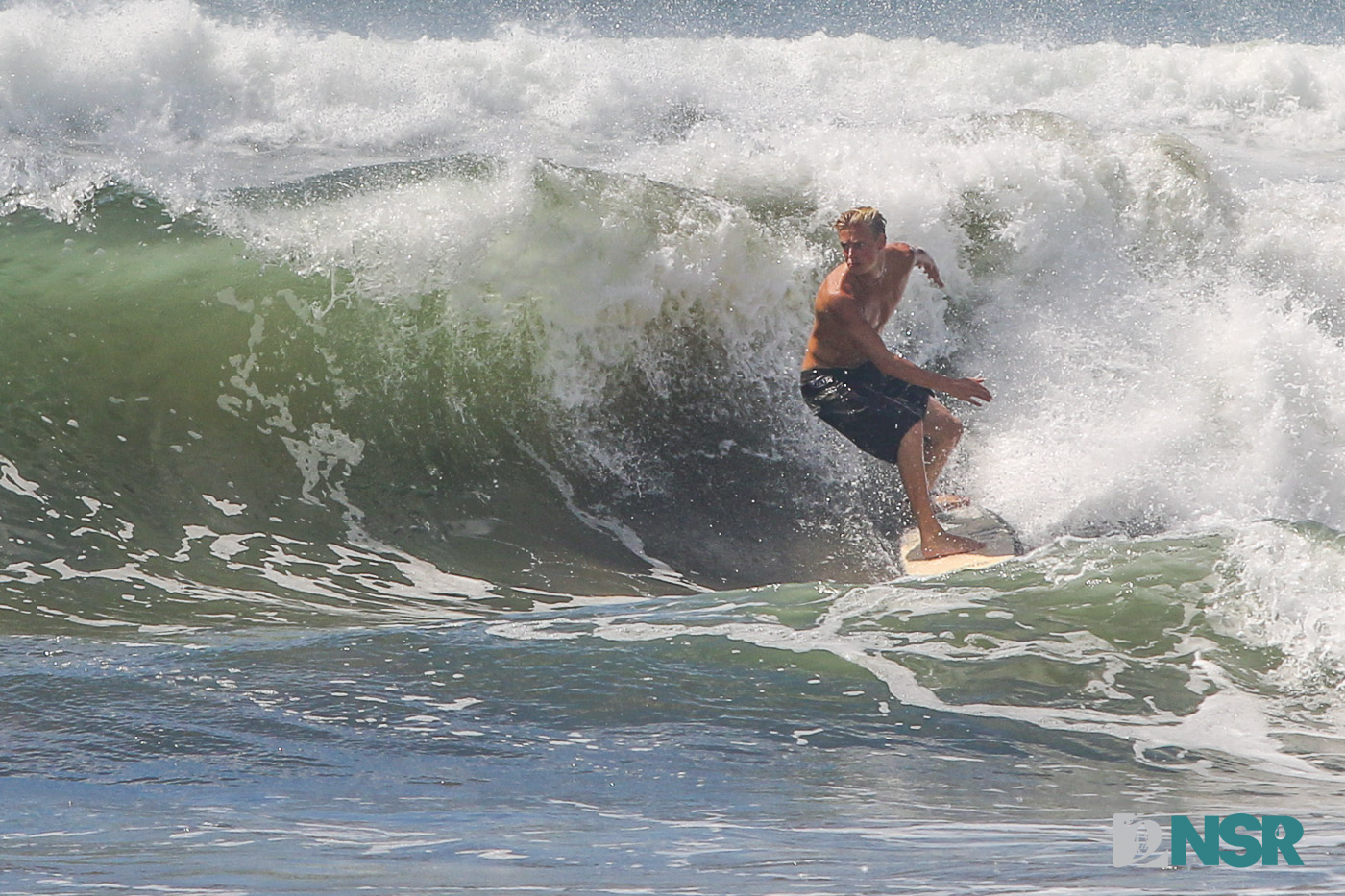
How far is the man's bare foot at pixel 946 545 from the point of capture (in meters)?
5.30

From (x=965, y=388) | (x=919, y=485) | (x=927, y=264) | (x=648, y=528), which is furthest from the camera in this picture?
(x=648, y=528)

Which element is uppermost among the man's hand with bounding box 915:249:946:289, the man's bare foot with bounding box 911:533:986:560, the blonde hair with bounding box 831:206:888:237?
the blonde hair with bounding box 831:206:888:237

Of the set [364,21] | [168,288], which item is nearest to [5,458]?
[168,288]

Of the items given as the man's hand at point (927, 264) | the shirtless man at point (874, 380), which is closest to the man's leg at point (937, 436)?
the shirtless man at point (874, 380)

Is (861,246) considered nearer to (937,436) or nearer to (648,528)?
Result: (937,436)

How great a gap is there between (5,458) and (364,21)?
14.7 meters

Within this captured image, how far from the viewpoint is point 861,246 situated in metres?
5.08

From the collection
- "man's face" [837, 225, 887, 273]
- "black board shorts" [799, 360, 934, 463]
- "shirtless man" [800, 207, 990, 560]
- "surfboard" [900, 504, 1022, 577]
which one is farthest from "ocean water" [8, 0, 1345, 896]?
"man's face" [837, 225, 887, 273]

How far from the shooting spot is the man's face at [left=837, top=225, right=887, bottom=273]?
505 centimetres

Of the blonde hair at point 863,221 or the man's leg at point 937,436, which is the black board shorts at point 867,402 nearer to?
the man's leg at point 937,436

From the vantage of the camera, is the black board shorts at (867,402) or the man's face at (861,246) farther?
the black board shorts at (867,402)

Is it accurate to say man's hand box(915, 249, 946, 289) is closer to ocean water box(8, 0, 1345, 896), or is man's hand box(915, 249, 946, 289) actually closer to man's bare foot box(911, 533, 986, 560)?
man's bare foot box(911, 533, 986, 560)

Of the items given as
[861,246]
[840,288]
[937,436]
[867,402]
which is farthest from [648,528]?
[861,246]

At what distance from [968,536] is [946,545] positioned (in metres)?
0.18
